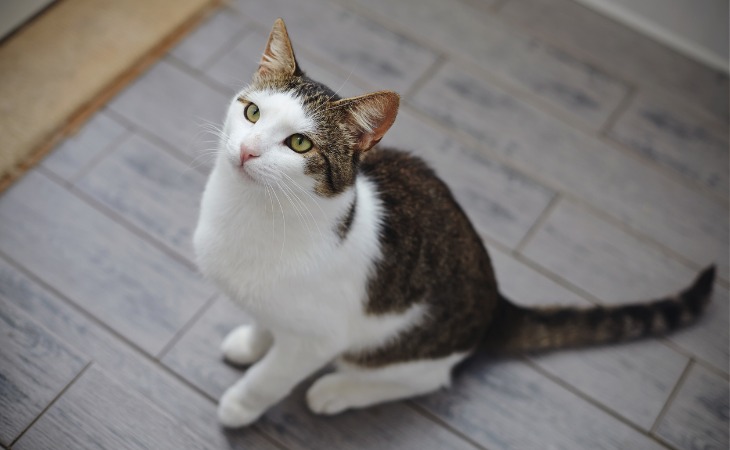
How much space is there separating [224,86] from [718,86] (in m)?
1.49

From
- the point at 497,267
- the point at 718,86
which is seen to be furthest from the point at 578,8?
the point at 497,267

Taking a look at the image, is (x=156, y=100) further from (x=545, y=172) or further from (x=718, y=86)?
(x=718, y=86)

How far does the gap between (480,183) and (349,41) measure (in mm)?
587

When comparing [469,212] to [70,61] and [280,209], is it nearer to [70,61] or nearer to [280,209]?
[280,209]

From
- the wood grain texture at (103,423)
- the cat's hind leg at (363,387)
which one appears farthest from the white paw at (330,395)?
the wood grain texture at (103,423)

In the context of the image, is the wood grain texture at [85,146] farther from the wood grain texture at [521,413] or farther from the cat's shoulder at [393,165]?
the wood grain texture at [521,413]

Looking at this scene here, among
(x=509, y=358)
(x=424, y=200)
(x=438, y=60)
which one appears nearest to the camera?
(x=424, y=200)

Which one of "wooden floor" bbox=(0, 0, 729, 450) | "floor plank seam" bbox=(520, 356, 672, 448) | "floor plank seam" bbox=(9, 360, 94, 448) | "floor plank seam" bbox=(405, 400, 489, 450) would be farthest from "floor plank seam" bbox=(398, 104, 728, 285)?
"floor plank seam" bbox=(9, 360, 94, 448)

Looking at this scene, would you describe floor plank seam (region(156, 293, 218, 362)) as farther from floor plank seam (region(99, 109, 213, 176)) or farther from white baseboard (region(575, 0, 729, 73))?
white baseboard (region(575, 0, 729, 73))

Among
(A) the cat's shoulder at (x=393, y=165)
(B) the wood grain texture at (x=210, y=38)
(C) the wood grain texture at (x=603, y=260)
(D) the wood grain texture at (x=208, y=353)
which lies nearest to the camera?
(A) the cat's shoulder at (x=393, y=165)

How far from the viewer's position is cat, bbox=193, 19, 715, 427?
1.07 metres

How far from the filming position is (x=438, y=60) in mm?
2092

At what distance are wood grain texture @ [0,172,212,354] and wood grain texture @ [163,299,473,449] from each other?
0.07 metres

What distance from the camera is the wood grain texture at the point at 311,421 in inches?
58.7
